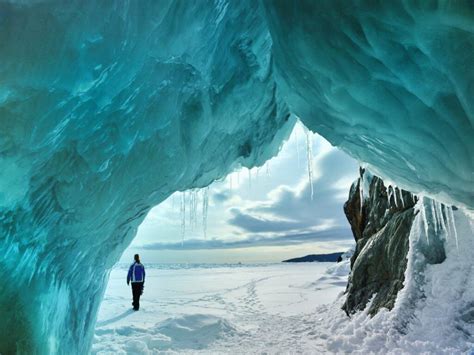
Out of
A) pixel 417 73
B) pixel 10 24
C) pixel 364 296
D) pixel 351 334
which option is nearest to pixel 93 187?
pixel 10 24

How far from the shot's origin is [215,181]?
703 centimetres

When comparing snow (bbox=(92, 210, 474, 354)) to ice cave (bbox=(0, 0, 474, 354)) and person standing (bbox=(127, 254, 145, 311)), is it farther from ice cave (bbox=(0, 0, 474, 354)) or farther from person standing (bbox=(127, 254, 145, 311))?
ice cave (bbox=(0, 0, 474, 354))

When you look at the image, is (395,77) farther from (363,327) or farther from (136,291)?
(136,291)

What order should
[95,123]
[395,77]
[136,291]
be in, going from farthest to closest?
[136,291] < [95,123] < [395,77]

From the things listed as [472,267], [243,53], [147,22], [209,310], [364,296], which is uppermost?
[243,53]

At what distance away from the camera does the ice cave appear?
8.95 ft

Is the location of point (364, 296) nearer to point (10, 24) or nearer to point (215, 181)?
point (215, 181)

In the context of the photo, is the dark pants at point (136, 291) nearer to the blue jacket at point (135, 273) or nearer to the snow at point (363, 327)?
the blue jacket at point (135, 273)

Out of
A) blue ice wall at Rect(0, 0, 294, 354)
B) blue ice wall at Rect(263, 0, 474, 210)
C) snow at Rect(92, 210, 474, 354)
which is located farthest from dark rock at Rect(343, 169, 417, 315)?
blue ice wall at Rect(0, 0, 294, 354)

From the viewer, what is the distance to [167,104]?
14.3 ft

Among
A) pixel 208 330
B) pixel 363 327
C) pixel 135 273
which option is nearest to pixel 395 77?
pixel 363 327

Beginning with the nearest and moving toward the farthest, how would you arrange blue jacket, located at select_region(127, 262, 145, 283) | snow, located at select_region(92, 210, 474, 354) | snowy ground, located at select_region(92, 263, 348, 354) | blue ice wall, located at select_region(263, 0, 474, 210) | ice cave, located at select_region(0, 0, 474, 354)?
blue ice wall, located at select_region(263, 0, 474, 210) → ice cave, located at select_region(0, 0, 474, 354) → snow, located at select_region(92, 210, 474, 354) → snowy ground, located at select_region(92, 263, 348, 354) → blue jacket, located at select_region(127, 262, 145, 283)

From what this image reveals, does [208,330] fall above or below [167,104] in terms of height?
below

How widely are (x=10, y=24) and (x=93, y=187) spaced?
86.7 inches
